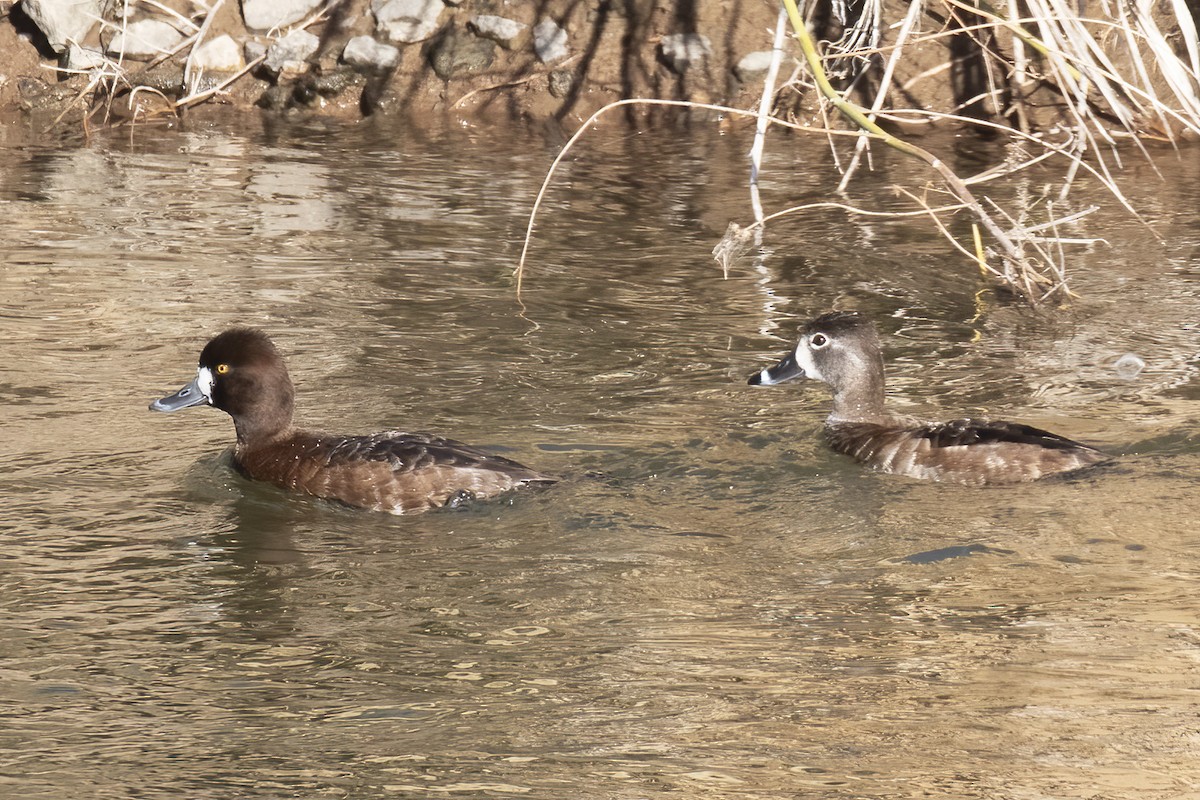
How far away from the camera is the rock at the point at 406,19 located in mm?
16266

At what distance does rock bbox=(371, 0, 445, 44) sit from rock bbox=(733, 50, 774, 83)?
2922mm

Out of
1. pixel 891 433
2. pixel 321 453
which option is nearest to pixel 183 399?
pixel 321 453

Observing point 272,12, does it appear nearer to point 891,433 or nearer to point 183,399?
point 183,399

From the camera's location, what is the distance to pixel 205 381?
7.88m

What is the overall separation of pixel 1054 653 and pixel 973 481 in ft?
6.57

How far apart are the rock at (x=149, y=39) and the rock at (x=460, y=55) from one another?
2387mm

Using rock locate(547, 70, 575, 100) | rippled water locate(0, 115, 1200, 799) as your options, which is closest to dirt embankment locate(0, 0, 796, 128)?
rock locate(547, 70, 575, 100)

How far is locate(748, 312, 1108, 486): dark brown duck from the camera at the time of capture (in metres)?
7.34

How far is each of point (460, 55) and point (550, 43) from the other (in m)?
0.85

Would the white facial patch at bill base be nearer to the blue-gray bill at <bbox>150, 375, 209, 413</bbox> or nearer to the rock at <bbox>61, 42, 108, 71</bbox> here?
the blue-gray bill at <bbox>150, 375, 209, 413</bbox>

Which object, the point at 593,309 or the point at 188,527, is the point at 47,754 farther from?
the point at 593,309

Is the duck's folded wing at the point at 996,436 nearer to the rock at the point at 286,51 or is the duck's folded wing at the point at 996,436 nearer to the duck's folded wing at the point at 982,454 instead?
the duck's folded wing at the point at 982,454

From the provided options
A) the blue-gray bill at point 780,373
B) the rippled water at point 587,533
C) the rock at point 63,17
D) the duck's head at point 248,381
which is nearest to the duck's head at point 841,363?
the blue-gray bill at point 780,373

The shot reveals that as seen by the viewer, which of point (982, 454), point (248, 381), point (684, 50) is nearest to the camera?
point (982, 454)
